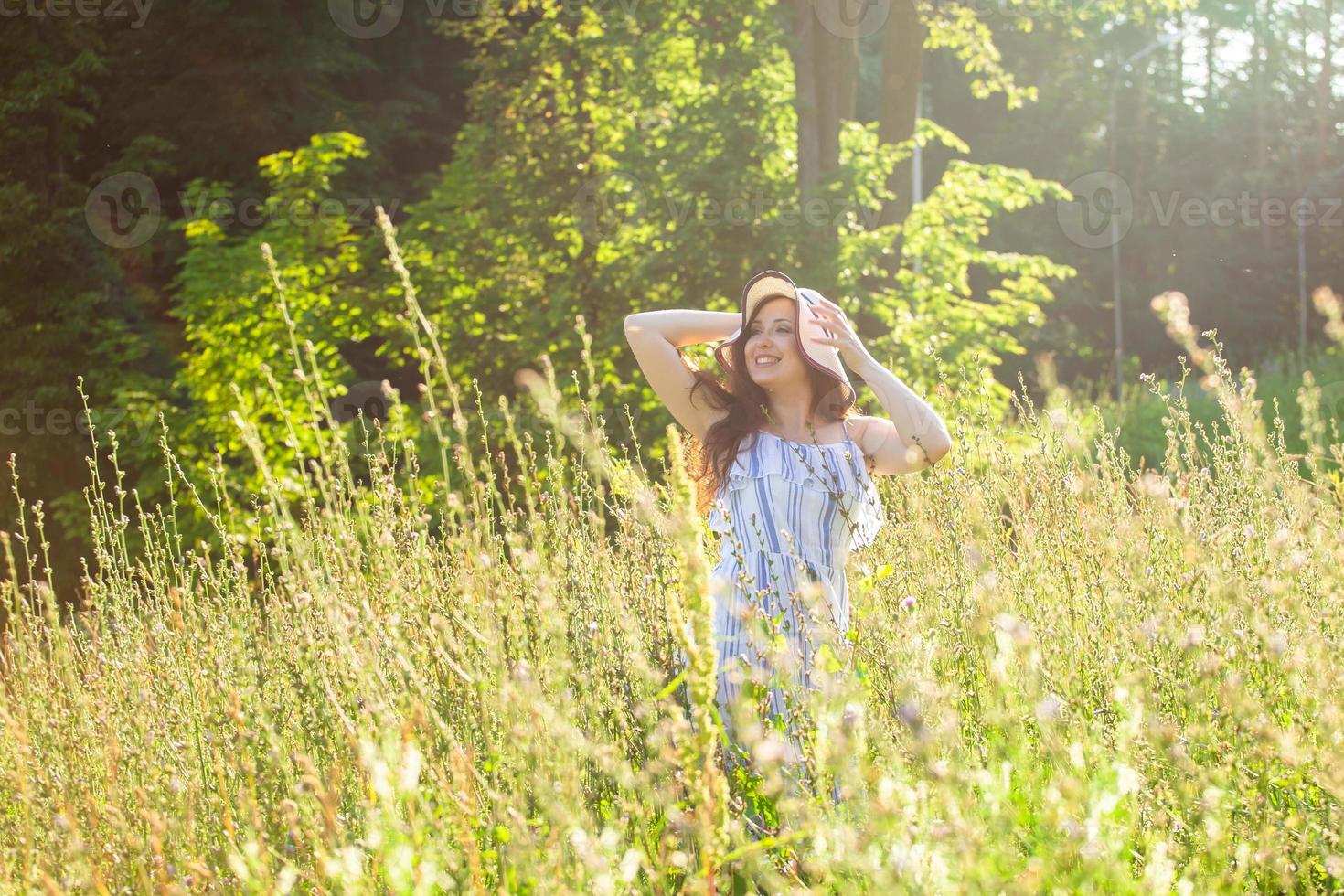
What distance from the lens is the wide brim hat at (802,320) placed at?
154 inches

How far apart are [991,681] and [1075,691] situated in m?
0.42

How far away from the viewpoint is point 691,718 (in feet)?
9.11

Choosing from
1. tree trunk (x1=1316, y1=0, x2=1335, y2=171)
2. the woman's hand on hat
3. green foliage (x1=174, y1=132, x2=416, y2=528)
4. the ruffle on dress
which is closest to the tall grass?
the ruffle on dress

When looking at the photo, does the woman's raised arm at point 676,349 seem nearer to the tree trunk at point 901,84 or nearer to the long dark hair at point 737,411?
the long dark hair at point 737,411

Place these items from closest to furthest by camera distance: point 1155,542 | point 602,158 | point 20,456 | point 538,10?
point 1155,542
point 602,158
point 538,10
point 20,456

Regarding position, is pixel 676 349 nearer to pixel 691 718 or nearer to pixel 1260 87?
pixel 691 718

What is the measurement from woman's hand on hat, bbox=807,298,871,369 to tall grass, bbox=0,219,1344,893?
1.30ft

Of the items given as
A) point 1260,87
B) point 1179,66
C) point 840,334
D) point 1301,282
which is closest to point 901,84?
point 840,334

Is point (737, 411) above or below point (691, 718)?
above

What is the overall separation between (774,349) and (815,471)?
23.0 inches

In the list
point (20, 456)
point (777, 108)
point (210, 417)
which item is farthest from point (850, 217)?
point (20, 456)

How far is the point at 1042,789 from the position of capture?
202cm

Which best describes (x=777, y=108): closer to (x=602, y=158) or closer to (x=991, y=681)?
(x=602, y=158)

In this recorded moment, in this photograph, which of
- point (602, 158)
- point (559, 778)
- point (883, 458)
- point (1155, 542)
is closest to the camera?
point (559, 778)
